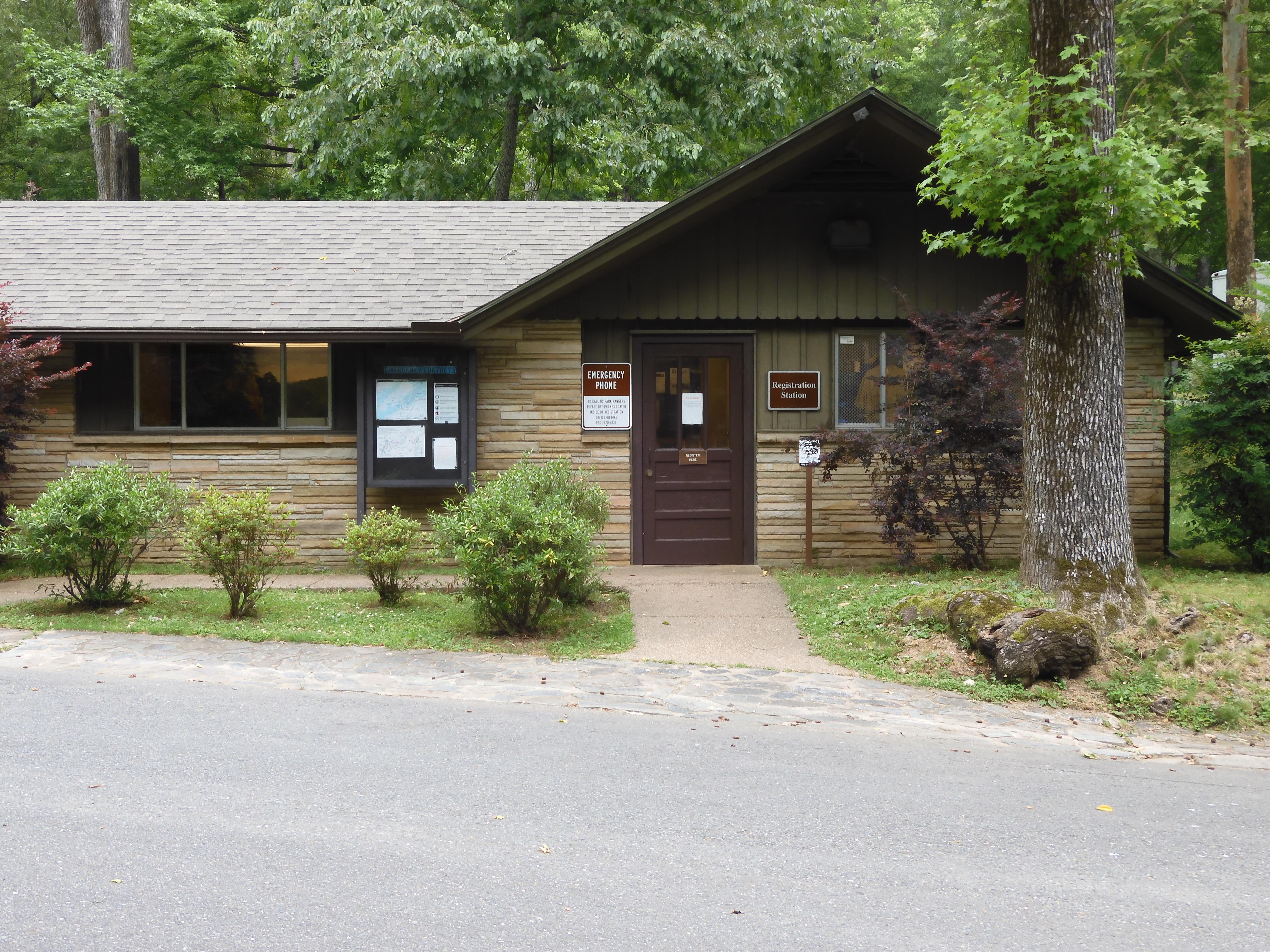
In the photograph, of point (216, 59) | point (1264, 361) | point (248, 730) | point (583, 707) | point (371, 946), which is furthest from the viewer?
point (216, 59)

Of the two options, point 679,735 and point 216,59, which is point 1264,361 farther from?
point 216,59

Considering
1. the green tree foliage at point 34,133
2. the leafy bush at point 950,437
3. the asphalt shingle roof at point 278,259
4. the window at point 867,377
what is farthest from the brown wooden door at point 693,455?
the green tree foliage at point 34,133

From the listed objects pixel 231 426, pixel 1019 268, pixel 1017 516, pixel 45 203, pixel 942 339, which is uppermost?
pixel 45 203

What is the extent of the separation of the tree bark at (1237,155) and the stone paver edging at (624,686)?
1327 cm

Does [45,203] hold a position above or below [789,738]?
above

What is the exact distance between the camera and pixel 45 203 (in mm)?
15703

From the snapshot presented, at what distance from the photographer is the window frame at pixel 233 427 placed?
12.3m

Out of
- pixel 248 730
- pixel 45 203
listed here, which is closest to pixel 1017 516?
pixel 248 730

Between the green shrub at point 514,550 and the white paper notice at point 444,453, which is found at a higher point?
the white paper notice at point 444,453

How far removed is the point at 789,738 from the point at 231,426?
8.53 metres

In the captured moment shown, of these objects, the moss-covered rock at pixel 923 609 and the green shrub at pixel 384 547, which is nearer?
the moss-covered rock at pixel 923 609

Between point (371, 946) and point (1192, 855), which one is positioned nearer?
point (371, 946)

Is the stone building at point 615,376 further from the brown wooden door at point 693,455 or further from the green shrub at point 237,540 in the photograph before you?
the green shrub at point 237,540

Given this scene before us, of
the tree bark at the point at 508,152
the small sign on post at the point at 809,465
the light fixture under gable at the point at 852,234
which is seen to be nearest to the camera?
the small sign on post at the point at 809,465
